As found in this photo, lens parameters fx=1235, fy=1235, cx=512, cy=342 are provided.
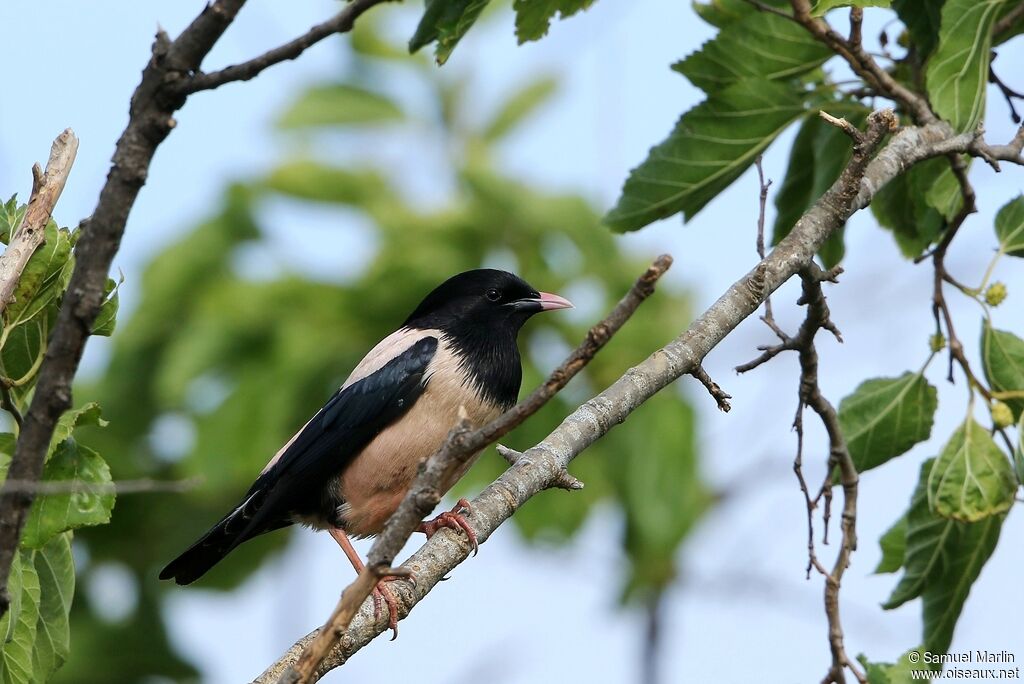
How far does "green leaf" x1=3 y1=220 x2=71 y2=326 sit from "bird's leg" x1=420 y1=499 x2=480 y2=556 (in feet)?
3.88

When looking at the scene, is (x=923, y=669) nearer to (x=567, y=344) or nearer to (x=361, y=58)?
(x=567, y=344)

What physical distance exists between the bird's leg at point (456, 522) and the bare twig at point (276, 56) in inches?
55.7

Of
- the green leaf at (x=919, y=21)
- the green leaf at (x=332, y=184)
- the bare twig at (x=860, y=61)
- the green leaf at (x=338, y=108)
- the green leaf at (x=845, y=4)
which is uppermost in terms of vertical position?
the green leaf at (x=338, y=108)

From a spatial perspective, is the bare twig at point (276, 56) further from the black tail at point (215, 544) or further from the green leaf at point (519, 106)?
the green leaf at point (519, 106)

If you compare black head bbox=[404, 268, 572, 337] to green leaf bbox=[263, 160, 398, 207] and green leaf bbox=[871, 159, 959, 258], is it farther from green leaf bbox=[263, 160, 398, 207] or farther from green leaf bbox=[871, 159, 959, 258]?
green leaf bbox=[263, 160, 398, 207]

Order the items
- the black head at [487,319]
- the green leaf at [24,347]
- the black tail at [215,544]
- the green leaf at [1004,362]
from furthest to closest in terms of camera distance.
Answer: the black head at [487,319] < the black tail at [215,544] < the green leaf at [1004,362] < the green leaf at [24,347]

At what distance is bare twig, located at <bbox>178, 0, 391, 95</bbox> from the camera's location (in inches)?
88.7

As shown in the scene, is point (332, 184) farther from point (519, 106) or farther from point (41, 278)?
point (41, 278)

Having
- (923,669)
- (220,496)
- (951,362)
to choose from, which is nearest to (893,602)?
(923,669)

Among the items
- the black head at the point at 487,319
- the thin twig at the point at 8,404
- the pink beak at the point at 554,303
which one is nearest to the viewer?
the thin twig at the point at 8,404

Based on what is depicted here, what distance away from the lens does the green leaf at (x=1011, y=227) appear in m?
3.92

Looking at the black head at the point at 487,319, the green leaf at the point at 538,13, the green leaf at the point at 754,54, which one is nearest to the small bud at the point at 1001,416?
the green leaf at the point at 754,54

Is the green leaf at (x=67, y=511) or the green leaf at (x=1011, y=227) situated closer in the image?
the green leaf at (x=67, y=511)

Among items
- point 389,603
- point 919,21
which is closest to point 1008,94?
point 919,21
